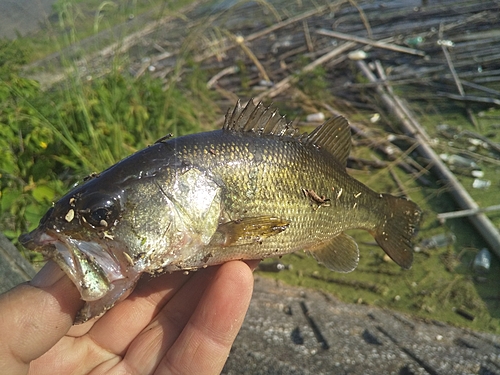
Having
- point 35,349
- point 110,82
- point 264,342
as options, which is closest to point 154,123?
point 110,82

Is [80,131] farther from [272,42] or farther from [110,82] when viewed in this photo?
[272,42]

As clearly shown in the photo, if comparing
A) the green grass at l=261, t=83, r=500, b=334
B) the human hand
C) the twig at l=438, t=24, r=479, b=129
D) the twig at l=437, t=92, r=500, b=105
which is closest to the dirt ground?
the green grass at l=261, t=83, r=500, b=334

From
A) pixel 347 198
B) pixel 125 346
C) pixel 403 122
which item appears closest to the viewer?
pixel 125 346

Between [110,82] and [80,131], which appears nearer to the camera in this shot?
[80,131]

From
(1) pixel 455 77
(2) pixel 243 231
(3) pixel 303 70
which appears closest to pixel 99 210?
(2) pixel 243 231

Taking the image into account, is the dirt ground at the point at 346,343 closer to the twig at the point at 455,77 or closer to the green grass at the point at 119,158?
A: the green grass at the point at 119,158

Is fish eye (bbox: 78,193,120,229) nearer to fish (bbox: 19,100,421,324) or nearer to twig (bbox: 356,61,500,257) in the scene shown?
fish (bbox: 19,100,421,324)

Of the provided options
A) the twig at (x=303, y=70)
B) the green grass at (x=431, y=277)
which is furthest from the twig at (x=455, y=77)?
the twig at (x=303, y=70)

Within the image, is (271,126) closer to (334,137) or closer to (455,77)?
(334,137)
